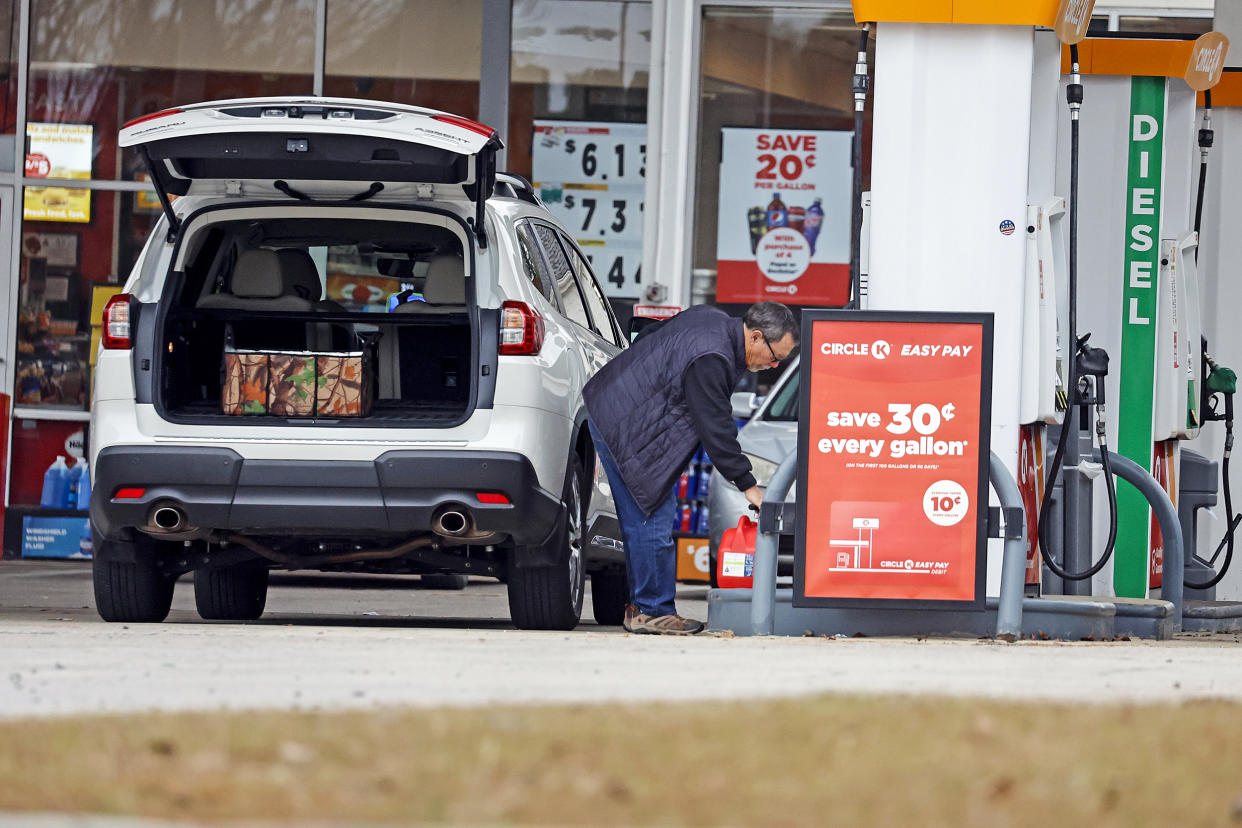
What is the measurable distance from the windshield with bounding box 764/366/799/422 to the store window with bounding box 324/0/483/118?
3831mm

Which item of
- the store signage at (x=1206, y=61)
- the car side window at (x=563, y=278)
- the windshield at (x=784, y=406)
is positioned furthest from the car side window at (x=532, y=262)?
the windshield at (x=784, y=406)

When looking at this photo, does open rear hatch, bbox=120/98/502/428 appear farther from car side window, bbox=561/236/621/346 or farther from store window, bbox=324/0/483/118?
store window, bbox=324/0/483/118

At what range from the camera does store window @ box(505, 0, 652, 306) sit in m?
14.1

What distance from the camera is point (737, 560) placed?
303 inches

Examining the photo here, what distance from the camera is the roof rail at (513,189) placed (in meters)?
7.86

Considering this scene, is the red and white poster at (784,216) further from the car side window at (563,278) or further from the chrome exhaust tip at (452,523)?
the chrome exhaust tip at (452,523)

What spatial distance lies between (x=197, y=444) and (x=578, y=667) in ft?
7.36

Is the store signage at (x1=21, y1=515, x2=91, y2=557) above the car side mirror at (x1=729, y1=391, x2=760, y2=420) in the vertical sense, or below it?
below

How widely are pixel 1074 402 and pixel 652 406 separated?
5.72ft

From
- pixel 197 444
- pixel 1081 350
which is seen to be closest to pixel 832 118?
pixel 1081 350

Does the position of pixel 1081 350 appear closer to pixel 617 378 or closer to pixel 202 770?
pixel 617 378

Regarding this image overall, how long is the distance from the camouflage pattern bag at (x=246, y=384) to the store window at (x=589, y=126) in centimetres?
697

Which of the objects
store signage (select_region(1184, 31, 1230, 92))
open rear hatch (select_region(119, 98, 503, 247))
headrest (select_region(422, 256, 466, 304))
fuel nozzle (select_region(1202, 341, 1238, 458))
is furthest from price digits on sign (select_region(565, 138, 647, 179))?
open rear hatch (select_region(119, 98, 503, 247))

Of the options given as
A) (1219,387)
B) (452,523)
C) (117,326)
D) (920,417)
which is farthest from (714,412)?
(1219,387)
